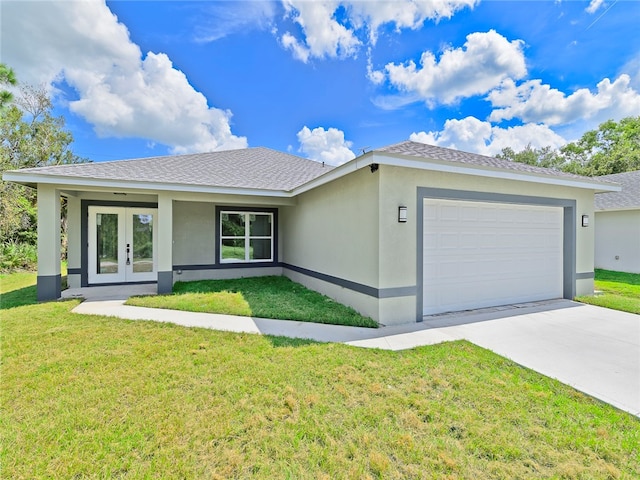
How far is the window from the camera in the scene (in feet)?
36.4

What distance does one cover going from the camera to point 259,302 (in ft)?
24.6

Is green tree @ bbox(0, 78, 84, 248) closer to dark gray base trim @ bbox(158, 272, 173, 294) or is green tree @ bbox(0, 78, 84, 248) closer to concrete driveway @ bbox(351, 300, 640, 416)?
dark gray base trim @ bbox(158, 272, 173, 294)

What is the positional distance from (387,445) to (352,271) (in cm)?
430

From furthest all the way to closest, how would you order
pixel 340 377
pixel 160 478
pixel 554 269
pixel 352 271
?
pixel 554 269
pixel 352 271
pixel 340 377
pixel 160 478

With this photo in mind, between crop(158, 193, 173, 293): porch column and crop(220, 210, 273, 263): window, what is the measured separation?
253cm

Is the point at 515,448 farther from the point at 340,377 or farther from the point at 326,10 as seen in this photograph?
the point at 326,10

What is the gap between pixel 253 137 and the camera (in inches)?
811

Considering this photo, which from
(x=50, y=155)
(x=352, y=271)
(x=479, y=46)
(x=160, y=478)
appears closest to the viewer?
(x=160, y=478)

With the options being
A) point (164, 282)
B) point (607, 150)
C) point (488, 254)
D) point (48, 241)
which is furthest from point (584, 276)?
point (607, 150)

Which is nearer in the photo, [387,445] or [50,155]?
[387,445]

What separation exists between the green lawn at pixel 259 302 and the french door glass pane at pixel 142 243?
154 centimetres

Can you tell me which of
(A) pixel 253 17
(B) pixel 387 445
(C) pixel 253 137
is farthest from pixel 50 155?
(B) pixel 387 445

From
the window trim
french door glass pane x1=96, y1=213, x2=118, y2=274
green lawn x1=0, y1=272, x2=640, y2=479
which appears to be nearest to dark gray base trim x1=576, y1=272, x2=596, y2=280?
green lawn x1=0, y1=272, x2=640, y2=479

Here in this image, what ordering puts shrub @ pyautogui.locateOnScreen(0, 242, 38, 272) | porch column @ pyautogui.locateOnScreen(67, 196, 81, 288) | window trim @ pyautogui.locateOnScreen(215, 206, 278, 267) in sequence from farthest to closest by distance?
1. shrub @ pyautogui.locateOnScreen(0, 242, 38, 272)
2. window trim @ pyautogui.locateOnScreen(215, 206, 278, 267)
3. porch column @ pyautogui.locateOnScreen(67, 196, 81, 288)
